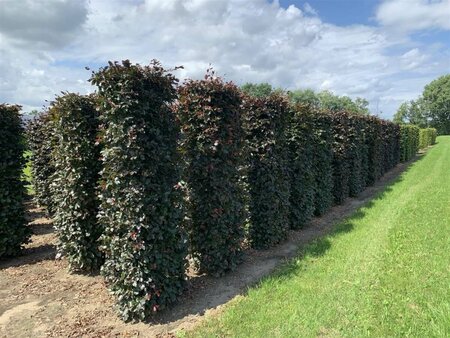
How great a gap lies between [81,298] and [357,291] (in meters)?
3.77

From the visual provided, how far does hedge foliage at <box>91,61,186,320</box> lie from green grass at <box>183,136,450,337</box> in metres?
0.77

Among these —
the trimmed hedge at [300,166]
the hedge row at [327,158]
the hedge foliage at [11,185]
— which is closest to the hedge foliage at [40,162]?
the hedge foliage at [11,185]

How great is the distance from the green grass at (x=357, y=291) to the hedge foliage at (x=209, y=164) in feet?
3.17

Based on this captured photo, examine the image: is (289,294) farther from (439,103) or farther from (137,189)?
(439,103)

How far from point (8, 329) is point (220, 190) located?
3.18 metres

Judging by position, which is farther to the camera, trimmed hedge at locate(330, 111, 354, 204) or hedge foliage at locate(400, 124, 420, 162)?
hedge foliage at locate(400, 124, 420, 162)

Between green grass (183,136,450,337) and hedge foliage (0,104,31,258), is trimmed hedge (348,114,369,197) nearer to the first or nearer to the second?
green grass (183,136,450,337)

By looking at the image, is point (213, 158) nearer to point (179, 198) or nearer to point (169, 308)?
point (179, 198)

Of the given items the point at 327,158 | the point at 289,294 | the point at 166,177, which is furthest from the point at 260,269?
the point at 327,158

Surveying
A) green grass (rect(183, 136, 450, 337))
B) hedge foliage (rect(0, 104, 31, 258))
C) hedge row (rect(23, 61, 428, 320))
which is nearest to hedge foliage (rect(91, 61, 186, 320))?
hedge row (rect(23, 61, 428, 320))

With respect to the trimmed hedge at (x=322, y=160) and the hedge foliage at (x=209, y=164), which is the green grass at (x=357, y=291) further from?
the trimmed hedge at (x=322, y=160)

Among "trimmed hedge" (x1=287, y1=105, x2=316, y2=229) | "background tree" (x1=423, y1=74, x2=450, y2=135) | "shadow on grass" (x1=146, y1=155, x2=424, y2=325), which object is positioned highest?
"background tree" (x1=423, y1=74, x2=450, y2=135)

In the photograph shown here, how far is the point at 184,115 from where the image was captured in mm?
5531

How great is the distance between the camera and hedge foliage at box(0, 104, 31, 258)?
6633 mm
